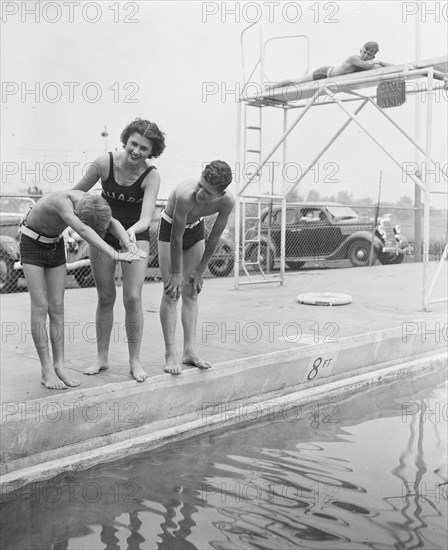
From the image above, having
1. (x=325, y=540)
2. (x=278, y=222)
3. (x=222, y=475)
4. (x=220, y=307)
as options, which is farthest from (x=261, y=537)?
(x=278, y=222)

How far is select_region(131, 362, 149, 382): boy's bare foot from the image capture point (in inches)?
186

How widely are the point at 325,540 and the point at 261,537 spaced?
320 millimetres

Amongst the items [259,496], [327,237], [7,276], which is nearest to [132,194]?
[259,496]

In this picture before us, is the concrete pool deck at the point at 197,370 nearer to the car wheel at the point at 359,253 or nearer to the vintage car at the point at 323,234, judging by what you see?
the vintage car at the point at 323,234

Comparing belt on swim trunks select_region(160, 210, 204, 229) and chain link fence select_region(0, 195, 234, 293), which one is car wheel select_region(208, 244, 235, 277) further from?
belt on swim trunks select_region(160, 210, 204, 229)

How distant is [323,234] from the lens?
15.5 metres

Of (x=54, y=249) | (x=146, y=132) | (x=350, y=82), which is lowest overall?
(x=54, y=249)

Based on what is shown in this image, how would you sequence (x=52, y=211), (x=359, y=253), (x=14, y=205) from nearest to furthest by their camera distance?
(x=52, y=211) → (x=14, y=205) → (x=359, y=253)

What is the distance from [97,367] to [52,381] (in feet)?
1.72

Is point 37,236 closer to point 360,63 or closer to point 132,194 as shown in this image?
point 132,194

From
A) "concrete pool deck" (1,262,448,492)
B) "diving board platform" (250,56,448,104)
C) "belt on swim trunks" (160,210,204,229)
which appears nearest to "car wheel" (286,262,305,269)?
"diving board platform" (250,56,448,104)

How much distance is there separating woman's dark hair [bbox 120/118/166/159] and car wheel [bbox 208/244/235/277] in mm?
8671

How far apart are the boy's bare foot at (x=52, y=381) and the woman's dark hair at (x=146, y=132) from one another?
163 centimetres

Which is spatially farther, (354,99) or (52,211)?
(354,99)
